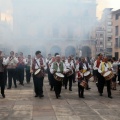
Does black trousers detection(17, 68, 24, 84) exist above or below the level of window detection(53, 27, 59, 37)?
below

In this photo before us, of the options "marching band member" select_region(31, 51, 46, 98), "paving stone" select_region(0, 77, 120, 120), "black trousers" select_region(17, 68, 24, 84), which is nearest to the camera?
"paving stone" select_region(0, 77, 120, 120)

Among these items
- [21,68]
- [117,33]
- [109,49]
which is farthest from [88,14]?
[109,49]

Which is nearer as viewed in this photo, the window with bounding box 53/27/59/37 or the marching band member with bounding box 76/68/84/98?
the marching band member with bounding box 76/68/84/98

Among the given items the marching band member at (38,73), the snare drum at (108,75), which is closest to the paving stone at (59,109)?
the marching band member at (38,73)

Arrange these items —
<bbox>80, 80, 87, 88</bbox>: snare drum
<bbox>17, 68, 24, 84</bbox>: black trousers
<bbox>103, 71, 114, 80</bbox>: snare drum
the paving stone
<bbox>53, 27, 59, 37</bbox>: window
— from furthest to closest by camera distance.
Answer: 1. <bbox>17, 68, 24, 84</bbox>: black trousers
2. <bbox>53, 27, 59, 37</bbox>: window
3. <bbox>103, 71, 114, 80</bbox>: snare drum
4. <bbox>80, 80, 87, 88</bbox>: snare drum
5. the paving stone

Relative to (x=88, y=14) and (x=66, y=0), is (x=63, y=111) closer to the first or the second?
(x=66, y=0)

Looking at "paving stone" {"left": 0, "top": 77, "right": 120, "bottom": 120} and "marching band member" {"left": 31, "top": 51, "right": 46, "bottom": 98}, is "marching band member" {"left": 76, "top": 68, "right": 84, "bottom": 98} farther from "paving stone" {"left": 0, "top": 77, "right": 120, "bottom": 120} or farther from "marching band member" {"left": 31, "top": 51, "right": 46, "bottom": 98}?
"marching band member" {"left": 31, "top": 51, "right": 46, "bottom": 98}

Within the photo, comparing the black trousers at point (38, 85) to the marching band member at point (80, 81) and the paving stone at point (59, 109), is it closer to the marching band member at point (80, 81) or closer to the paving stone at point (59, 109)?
the paving stone at point (59, 109)

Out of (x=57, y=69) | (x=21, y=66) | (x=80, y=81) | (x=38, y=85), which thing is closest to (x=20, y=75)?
(x=21, y=66)

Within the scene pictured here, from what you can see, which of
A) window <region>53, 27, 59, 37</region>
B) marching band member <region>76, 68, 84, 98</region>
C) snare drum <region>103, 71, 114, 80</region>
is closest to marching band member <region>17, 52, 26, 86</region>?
window <region>53, 27, 59, 37</region>

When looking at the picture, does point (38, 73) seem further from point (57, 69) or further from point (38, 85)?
point (57, 69)

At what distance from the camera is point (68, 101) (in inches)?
440

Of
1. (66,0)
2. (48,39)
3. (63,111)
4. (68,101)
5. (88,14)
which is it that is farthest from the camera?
(48,39)

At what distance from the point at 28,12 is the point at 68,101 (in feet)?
13.8
